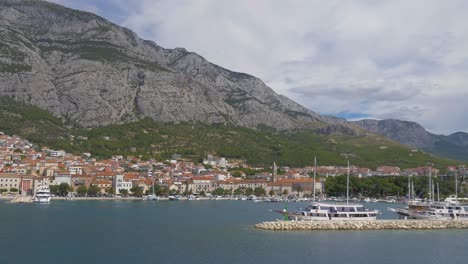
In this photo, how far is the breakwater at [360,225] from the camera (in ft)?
153

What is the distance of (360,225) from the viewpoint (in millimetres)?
48531

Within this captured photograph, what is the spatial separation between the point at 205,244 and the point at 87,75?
127 meters

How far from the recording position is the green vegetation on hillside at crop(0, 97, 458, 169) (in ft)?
447

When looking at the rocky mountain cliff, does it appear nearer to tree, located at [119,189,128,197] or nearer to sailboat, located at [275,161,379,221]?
tree, located at [119,189,128,197]

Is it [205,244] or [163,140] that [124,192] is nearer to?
[163,140]

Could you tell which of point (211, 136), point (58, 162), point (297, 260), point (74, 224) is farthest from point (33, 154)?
point (297, 260)

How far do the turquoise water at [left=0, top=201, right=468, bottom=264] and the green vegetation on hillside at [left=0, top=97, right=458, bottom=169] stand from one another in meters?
88.2

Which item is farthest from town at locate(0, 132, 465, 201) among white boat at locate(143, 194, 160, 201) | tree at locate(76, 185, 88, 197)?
white boat at locate(143, 194, 160, 201)

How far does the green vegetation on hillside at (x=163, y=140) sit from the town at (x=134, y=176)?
13.2 ft

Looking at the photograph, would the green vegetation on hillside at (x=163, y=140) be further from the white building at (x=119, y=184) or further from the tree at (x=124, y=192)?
the tree at (x=124, y=192)

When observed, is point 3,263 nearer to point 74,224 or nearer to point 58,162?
point 74,224

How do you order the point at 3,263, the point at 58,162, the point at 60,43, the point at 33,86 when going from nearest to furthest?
the point at 3,263, the point at 58,162, the point at 33,86, the point at 60,43

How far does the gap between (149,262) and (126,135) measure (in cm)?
12165

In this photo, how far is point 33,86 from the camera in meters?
148
